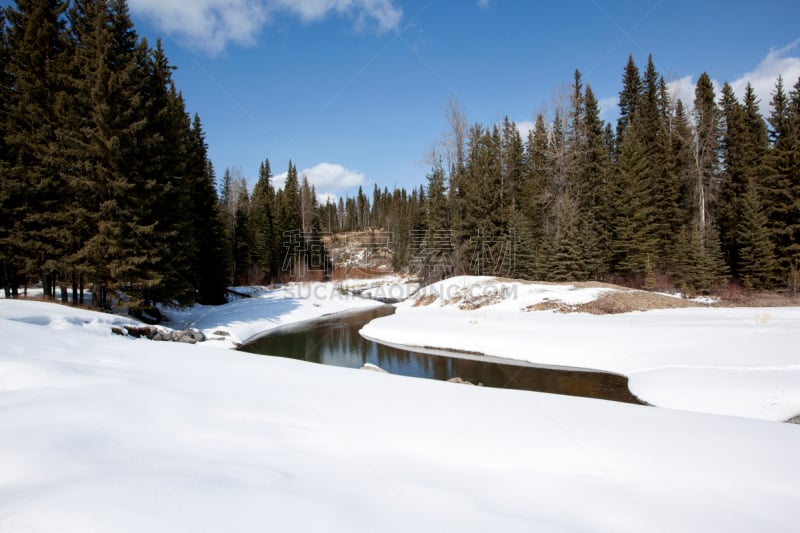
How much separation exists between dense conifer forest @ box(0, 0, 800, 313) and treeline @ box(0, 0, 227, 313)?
3.0 inches

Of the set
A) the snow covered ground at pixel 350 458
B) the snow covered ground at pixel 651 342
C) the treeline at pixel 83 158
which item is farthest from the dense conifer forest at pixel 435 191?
the snow covered ground at pixel 350 458

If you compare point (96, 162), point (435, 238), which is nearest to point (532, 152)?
point (435, 238)

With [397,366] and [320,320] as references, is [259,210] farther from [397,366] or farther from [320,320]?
[397,366]

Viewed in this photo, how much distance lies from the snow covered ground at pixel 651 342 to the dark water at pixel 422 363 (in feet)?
2.51

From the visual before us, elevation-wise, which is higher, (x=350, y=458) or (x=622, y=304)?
(x=350, y=458)

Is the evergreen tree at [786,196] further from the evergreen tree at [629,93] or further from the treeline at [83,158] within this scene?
the treeline at [83,158]

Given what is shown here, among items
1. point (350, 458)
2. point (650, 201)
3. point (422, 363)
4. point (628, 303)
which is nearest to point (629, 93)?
point (650, 201)

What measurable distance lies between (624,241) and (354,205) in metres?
88.2

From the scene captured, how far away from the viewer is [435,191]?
34562 millimetres

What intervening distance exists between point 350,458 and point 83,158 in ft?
62.1

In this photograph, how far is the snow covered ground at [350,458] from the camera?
2.20m

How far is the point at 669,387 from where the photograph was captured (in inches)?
360

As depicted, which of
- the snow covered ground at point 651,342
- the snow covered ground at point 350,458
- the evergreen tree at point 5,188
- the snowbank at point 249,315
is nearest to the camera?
the snow covered ground at point 350,458

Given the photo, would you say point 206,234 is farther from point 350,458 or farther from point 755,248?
point 755,248
